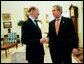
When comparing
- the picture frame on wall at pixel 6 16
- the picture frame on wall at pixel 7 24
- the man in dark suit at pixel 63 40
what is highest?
the picture frame on wall at pixel 6 16

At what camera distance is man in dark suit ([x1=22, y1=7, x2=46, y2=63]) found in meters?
3.23

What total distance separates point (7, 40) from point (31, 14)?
6.66m

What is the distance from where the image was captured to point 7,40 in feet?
31.9

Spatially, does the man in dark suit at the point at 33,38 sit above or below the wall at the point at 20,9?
below

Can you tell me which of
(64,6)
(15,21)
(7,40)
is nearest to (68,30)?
(7,40)

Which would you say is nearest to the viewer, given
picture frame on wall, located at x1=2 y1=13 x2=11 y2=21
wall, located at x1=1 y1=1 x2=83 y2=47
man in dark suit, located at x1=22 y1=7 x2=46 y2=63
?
man in dark suit, located at x1=22 y1=7 x2=46 y2=63

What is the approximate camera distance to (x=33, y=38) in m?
3.27

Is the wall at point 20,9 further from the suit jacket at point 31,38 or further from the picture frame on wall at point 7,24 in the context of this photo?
the suit jacket at point 31,38

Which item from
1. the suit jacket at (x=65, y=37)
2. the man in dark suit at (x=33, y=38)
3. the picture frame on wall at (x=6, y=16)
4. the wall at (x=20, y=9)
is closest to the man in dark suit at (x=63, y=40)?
the suit jacket at (x=65, y=37)

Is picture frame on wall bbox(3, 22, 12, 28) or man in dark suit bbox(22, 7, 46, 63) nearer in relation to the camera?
man in dark suit bbox(22, 7, 46, 63)

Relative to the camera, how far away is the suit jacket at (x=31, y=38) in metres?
3.23

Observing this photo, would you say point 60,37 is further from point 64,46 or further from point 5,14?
point 5,14

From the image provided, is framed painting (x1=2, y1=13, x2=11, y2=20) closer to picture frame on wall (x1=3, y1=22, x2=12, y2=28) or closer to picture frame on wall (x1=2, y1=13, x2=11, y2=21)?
picture frame on wall (x1=2, y1=13, x2=11, y2=21)

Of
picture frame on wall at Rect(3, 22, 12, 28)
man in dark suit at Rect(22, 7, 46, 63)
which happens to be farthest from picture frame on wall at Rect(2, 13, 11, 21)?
man in dark suit at Rect(22, 7, 46, 63)
